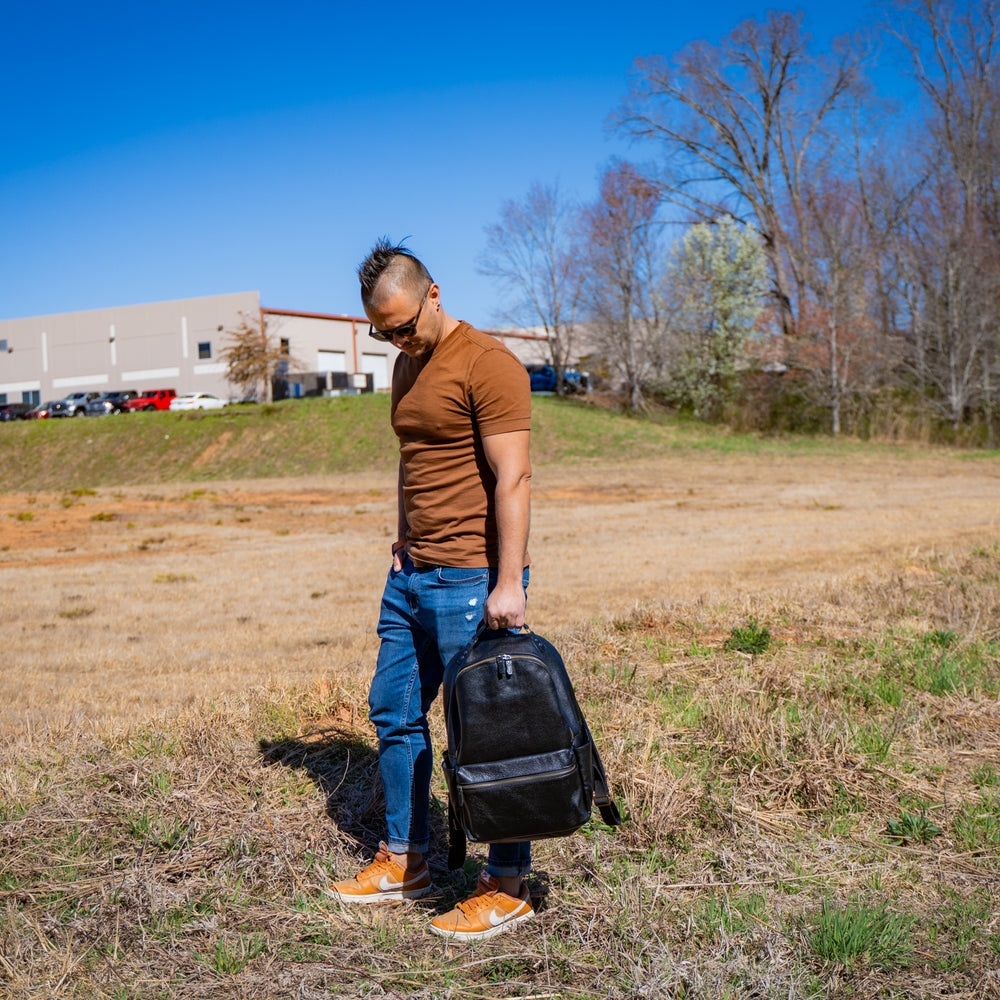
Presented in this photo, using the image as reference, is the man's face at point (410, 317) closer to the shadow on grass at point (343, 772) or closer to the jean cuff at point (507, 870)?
the jean cuff at point (507, 870)

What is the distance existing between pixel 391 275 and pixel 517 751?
1533 millimetres

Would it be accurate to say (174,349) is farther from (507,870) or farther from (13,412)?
(507,870)

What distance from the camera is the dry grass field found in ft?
9.00

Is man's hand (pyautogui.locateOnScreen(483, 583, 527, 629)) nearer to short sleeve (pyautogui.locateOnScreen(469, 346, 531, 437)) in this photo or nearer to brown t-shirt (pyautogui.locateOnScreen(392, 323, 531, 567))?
brown t-shirt (pyautogui.locateOnScreen(392, 323, 531, 567))

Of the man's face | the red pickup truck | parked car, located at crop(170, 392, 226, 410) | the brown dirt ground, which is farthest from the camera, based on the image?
the red pickup truck

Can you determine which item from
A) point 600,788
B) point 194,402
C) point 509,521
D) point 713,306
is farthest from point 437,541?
point 194,402

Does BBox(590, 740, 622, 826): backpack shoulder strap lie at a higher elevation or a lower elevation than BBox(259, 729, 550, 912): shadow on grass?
higher

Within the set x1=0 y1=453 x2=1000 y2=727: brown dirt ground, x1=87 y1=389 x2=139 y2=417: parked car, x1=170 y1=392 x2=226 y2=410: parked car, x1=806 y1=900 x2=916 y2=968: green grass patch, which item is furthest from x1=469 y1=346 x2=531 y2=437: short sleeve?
x1=87 y1=389 x2=139 y2=417: parked car

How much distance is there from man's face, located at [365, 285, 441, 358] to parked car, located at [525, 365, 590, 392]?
4200 cm

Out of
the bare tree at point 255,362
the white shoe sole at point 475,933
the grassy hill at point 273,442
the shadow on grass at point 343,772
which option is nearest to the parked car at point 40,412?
the bare tree at point 255,362

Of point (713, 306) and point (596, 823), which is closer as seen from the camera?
point (596, 823)

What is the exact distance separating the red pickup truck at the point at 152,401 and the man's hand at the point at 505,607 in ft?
180

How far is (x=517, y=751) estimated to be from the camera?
2.77 m

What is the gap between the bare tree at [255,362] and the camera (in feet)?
170
